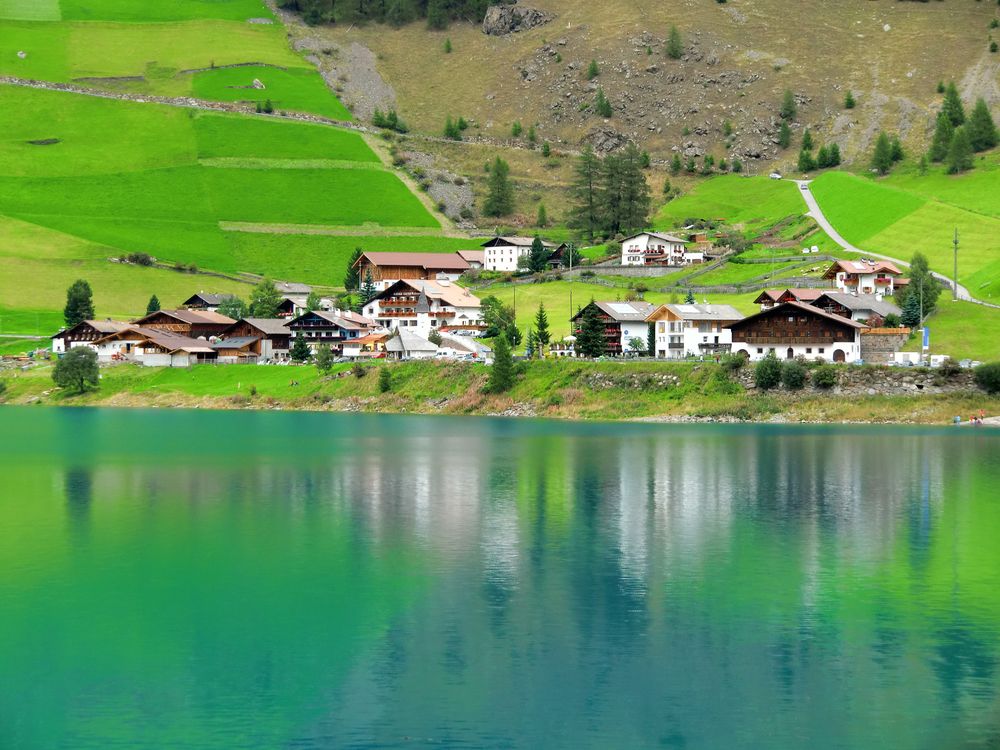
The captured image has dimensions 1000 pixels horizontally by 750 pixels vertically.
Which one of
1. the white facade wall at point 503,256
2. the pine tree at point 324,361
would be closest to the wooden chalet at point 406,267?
the white facade wall at point 503,256

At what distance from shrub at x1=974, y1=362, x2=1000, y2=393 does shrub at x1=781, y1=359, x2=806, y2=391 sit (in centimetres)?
1288

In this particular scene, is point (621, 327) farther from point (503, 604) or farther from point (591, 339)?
point (503, 604)

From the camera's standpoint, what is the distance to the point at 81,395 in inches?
5276

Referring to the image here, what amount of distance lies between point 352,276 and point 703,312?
73039 millimetres

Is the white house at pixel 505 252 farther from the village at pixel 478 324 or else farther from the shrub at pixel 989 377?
the shrub at pixel 989 377

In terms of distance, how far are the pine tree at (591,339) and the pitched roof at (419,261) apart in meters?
62.8

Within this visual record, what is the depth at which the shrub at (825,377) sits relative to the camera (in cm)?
10081

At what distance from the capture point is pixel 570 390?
11044 cm

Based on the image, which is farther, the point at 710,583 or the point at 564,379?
the point at 564,379

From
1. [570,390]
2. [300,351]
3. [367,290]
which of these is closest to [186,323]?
[300,351]

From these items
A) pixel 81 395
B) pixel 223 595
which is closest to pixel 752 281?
pixel 81 395

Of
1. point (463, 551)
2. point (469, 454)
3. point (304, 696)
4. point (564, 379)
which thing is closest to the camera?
point (304, 696)

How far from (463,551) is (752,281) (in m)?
104

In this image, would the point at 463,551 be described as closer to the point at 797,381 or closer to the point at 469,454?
the point at 469,454
